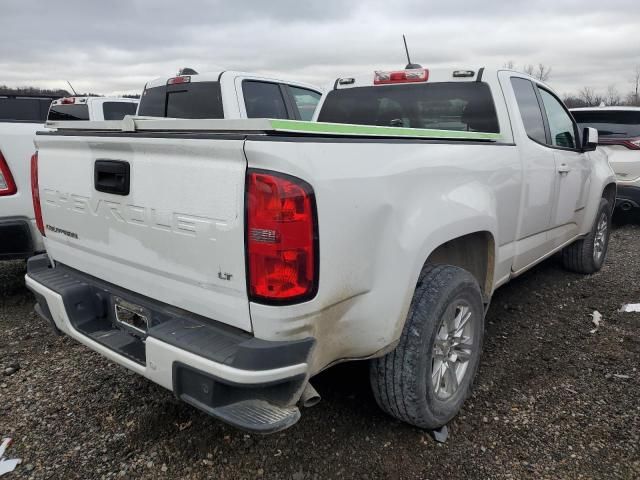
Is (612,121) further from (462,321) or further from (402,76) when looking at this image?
(462,321)

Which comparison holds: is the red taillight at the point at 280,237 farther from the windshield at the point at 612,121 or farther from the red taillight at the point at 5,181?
the windshield at the point at 612,121

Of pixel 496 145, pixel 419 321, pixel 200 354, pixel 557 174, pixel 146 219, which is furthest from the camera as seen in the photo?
pixel 557 174

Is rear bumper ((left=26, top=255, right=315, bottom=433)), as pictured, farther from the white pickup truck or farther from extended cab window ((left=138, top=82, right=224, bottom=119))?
extended cab window ((left=138, top=82, right=224, bottom=119))

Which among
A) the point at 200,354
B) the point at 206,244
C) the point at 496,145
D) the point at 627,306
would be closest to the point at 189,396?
the point at 200,354

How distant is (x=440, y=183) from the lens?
2.39 meters

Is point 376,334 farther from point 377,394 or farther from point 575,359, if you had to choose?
point 575,359

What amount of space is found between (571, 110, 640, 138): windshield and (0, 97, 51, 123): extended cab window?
753 centimetres

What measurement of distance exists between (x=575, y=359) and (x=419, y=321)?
1.65 meters

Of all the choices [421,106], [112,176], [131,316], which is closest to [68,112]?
[421,106]

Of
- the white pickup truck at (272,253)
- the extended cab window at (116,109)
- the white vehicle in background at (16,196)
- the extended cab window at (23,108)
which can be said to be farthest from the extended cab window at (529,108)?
the extended cab window at (116,109)

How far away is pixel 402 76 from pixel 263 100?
2737 mm

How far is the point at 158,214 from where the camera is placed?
203 cm

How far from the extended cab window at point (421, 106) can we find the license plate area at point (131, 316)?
85.8 inches

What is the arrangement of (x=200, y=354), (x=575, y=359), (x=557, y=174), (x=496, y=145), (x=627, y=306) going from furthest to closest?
(x=627, y=306) → (x=557, y=174) → (x=575, y=359) → (x=496, y=145) → (x=200, y=354)
